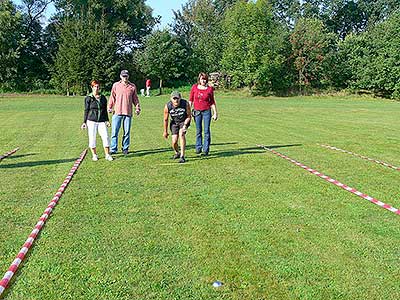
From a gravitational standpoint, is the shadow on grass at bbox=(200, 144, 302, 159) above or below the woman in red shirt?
below

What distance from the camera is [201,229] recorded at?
5.06 metres

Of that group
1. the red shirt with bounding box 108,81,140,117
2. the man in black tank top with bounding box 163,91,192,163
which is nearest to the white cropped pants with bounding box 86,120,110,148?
the red shirt with bounding box 108,81,140,117

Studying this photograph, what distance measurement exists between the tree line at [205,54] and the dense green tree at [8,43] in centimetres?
11

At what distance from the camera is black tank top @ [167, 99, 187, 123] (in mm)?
9422

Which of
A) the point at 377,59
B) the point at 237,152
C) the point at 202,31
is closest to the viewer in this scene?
the point at 237,152

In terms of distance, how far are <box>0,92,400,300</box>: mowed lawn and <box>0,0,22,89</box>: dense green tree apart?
4851cm

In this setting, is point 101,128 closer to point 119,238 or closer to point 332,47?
point 119,238

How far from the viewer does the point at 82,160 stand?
9703 millimetres

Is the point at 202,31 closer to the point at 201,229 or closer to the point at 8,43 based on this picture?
the point at 8,43

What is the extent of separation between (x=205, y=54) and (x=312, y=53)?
46.2ft

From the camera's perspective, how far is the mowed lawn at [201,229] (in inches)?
146

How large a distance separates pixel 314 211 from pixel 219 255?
197cm

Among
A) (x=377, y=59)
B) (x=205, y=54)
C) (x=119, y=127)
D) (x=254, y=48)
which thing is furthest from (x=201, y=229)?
(x=205, y=54)

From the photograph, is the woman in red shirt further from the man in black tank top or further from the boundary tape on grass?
the boundary tape on grass
